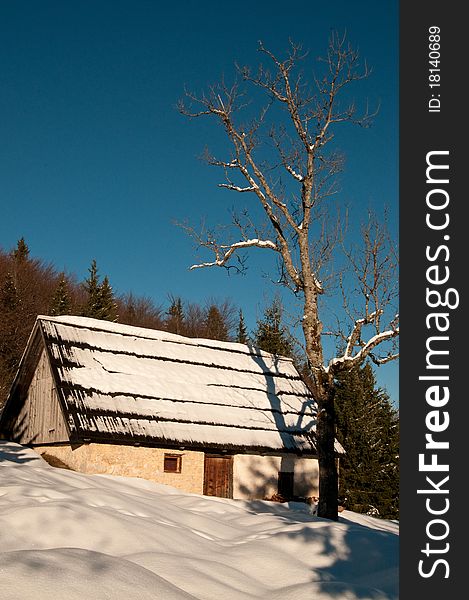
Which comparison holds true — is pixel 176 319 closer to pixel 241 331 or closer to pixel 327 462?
pixel 241 331

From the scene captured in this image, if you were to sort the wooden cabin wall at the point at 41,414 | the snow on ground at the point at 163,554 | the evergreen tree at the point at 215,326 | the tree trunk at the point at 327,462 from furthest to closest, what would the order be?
the evergreen tree at the point at 215,326 < the wooden cabin wall at the point at 41,414 < the tree trunk at the point at 327,462 < the snow on ground at the point at 163,554

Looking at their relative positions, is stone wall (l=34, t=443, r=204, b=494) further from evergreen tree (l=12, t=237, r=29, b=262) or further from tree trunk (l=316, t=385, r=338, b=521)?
evergreen tree (l=12, t=237, r=29, b=262)

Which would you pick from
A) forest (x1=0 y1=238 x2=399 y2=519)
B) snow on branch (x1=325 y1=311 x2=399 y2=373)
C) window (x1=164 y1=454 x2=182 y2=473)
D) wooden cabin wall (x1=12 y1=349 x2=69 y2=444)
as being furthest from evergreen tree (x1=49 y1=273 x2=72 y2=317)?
snow on branch (x1=325 y1=311 x2=399 y2=373)

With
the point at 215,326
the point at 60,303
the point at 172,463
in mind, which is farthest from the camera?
the point at 215,326

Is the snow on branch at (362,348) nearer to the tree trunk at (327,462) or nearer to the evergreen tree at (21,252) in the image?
the tree trunk at (327,462)

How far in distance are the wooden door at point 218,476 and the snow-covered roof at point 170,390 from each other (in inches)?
27.3

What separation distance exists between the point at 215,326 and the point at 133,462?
158ft

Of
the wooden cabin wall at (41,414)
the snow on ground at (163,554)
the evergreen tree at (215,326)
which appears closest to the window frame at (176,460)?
the wooden cabin wall at (41,414)

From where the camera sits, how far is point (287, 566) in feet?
24.7

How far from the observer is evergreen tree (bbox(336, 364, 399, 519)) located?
1235 inches

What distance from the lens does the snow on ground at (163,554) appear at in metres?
5.36

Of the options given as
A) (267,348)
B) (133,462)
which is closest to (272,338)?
(267,348)

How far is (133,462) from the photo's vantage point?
1745 cm

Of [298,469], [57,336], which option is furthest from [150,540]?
[298,469]
